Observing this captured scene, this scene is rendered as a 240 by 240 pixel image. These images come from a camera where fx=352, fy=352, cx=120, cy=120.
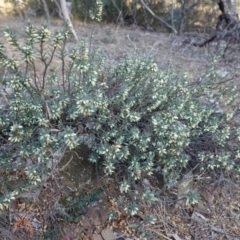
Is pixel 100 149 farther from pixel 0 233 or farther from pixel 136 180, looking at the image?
pixel 0 233

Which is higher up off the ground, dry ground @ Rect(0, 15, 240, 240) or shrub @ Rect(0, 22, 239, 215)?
shrub @ Rect(0, 22, 239, 215)

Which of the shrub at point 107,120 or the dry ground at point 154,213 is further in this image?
the dry ground at point 154,213

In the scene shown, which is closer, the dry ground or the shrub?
the shrub

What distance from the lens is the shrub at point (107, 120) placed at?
2.01 meters

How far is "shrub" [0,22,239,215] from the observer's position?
6.61ft

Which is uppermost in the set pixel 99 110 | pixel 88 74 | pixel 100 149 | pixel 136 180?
pixel 88 74

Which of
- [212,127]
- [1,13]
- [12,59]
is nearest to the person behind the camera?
[12,59]

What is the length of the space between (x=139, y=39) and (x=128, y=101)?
4329 millimetres

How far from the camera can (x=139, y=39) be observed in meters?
6.55

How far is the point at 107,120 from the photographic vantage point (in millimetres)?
2443

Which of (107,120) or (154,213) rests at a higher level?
(107,120)

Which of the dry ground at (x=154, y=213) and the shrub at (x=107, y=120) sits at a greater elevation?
the shrub at (x=107, y=120)

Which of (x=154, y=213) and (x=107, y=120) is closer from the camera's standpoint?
(x=107, y=120)

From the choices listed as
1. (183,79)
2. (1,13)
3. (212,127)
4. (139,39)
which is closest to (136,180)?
(212,127)
